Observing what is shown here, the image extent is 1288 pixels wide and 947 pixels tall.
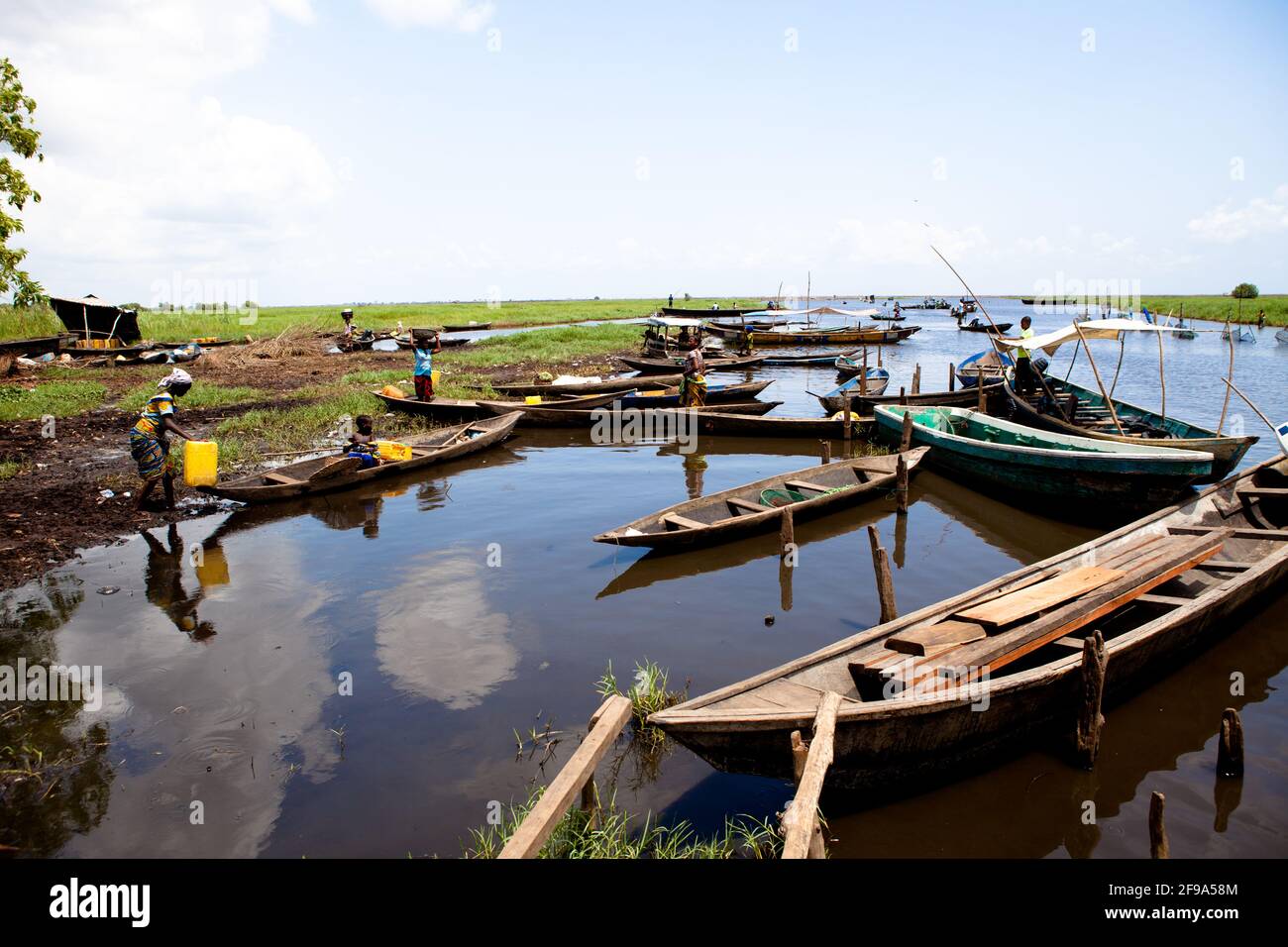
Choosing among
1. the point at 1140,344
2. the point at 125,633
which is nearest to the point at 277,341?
the point at 125,633

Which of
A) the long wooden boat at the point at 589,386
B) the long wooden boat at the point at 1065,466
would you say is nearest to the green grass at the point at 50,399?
the long wooden boat at the point at 589,386

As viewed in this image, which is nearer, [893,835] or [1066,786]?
[893,835]

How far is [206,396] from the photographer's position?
19516 millimetres

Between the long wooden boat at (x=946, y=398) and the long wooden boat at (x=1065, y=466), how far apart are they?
11.5 ft

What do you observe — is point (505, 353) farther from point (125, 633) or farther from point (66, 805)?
point (66, 805)

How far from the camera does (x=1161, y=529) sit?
27.8 feet

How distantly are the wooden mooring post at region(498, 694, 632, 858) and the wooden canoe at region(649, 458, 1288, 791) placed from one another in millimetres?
457

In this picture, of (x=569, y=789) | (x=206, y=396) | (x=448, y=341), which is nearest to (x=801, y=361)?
(x=448, y=341)

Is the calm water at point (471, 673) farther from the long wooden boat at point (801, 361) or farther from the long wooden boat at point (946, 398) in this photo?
the long wooden boat at point (801, 361)

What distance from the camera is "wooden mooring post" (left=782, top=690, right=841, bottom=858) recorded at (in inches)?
128

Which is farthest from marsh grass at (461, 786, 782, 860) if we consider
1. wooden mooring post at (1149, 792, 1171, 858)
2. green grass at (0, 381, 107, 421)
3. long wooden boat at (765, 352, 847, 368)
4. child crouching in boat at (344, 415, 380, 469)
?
long wooden boat at (765, 352, 847, 368)

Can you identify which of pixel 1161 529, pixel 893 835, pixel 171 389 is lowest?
pixel 893 835

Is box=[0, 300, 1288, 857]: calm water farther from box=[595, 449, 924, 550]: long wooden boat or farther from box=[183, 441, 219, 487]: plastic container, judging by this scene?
box=[183, 441, 219, 487]: plastic container
